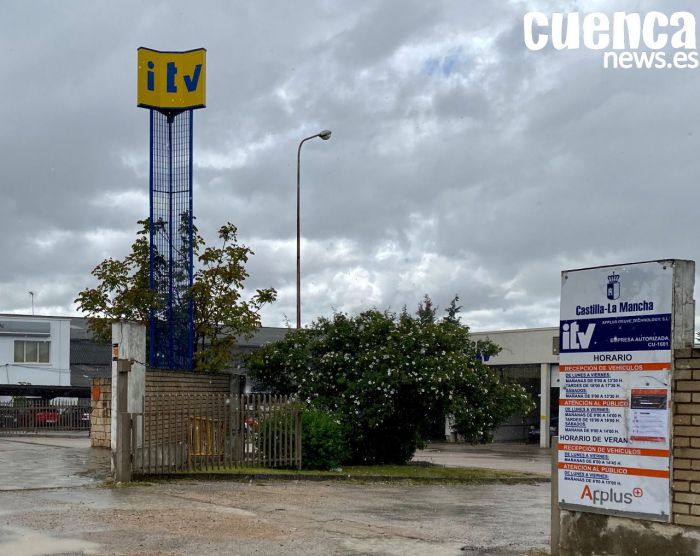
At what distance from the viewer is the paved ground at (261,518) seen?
10414mm

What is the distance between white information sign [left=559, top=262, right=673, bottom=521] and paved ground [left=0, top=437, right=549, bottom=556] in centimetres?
152

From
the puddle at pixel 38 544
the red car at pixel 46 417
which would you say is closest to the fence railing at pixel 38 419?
the red car at pixel 46 417

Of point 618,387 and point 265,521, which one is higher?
point 618,387

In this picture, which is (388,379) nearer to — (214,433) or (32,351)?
(214,433)

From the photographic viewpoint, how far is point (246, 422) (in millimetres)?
19188

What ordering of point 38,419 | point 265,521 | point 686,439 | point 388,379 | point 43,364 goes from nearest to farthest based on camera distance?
point 686,439, point 265,521, point 388,379, point 38,419, point 43,364

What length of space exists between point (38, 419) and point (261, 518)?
1346 inches

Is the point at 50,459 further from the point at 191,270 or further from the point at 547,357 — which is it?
the point at 547,357

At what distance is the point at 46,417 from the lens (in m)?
44.5

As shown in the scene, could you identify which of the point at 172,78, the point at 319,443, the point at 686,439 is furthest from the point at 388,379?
the point at 686,439

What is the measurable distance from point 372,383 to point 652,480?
1288 centimetres

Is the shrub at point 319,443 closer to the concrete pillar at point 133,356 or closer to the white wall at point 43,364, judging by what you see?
the concrete pillar at point 133,356

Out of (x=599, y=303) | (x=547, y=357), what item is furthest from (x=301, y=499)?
(x=547, y=357)

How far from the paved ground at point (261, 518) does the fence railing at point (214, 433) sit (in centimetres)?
98
